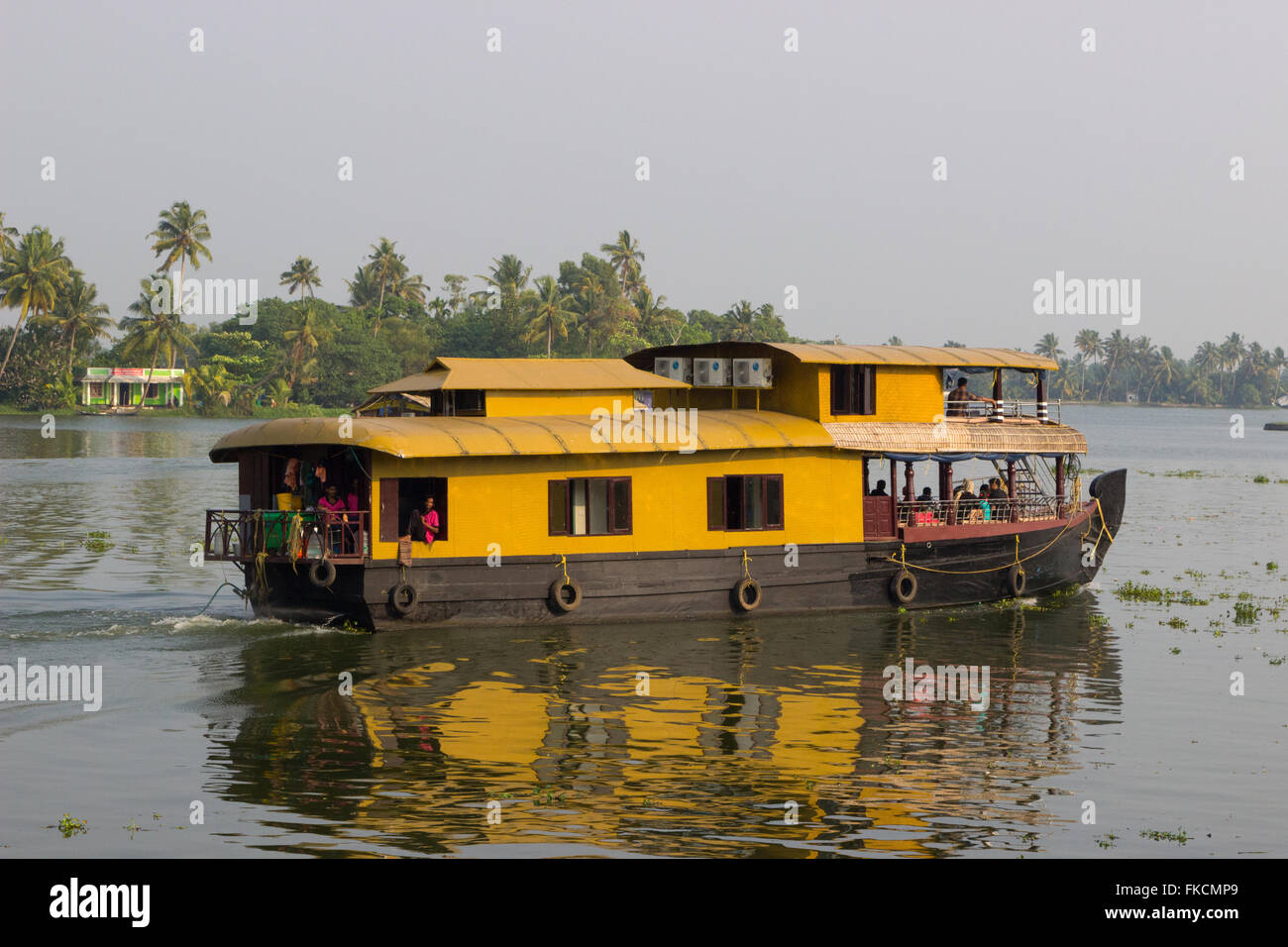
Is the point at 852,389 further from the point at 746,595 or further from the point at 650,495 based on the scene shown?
the point at 650,495

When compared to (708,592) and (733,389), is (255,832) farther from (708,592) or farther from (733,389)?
(733,389)

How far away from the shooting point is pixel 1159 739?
17047 millimetres

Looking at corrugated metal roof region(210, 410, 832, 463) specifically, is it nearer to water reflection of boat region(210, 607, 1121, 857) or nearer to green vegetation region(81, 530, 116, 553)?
water reflection of boat region(210, 607, 1121, 857)

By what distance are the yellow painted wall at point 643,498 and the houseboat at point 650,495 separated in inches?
1.4

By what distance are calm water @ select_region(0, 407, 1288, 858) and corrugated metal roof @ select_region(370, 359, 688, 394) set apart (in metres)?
4.53

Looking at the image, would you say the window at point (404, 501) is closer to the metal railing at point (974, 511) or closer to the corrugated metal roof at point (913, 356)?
the corrugated metal roof at point (913, 356)

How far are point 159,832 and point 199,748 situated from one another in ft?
10.2

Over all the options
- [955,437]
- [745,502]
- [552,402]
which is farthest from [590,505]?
[955,437]

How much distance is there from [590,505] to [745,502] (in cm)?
292

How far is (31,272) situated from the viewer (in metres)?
94.6

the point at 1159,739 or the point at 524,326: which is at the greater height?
the point at 524,326

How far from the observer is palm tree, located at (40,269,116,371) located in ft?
341

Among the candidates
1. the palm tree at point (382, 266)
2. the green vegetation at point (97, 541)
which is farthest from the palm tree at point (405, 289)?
the green vegetation at point (97, 541)
